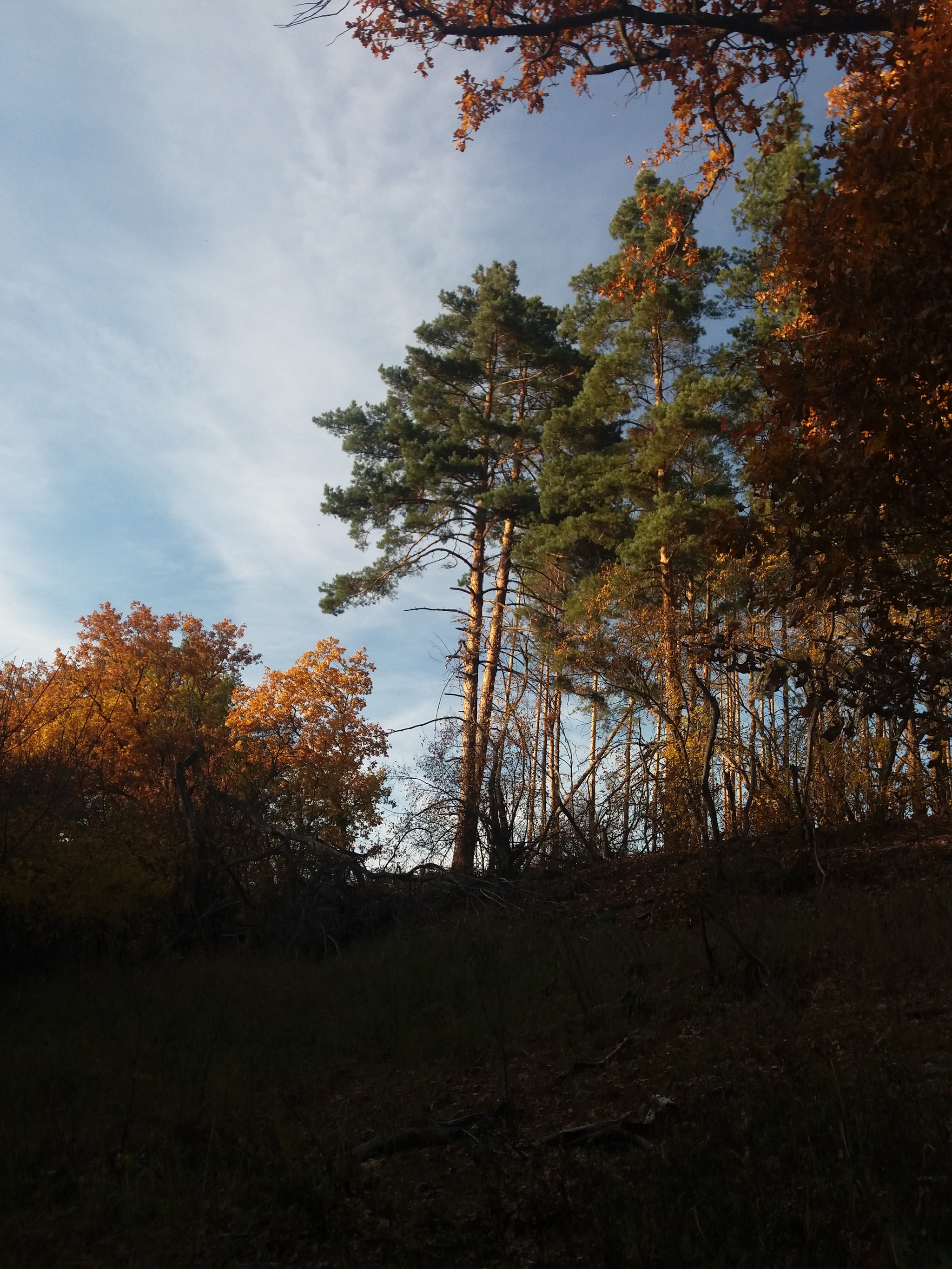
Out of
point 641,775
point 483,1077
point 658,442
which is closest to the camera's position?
point 483,1077

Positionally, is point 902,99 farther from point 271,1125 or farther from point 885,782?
point 885,782

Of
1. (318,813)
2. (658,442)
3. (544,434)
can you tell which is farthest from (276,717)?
(658,442)

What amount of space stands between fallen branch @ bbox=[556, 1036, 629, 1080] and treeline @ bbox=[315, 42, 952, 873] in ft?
9.97

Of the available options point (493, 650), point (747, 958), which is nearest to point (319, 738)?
point (493, 650)

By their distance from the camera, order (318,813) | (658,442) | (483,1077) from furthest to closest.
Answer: (318,813)
(658,442)
(483,1077)

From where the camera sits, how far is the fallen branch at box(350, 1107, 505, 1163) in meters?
5.92

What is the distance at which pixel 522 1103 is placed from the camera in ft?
21.7

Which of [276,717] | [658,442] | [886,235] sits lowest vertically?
[886,235]

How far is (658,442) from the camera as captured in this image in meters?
21.0

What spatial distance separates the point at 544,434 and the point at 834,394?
17780 millimetres

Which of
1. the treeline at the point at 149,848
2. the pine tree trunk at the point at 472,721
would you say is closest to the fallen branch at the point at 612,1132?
the treeline at the point at 149,848

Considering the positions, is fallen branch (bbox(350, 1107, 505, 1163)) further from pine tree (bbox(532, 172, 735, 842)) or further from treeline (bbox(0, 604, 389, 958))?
pine tree (bbox(532, 172, 735, 842))

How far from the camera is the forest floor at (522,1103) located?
4.51m

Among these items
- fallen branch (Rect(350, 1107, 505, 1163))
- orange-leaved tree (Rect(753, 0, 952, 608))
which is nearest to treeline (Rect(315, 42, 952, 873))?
orange-leaved tree (Rect(753, 0, 952, 608))
